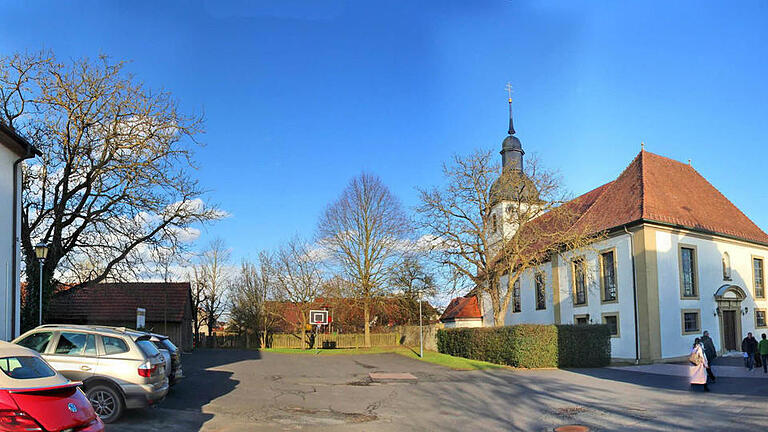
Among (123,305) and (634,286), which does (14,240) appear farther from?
(123,305)

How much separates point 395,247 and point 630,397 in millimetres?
30833

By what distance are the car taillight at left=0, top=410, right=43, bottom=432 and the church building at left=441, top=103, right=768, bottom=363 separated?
89.7 ft

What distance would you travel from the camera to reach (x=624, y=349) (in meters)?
30.4

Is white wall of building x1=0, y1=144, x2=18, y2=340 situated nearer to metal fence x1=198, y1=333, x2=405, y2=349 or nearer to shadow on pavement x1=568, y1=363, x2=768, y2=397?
shadow on pavement x1=568, y1=363, x2=768, y2=397

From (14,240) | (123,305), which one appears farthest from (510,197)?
(123,305)

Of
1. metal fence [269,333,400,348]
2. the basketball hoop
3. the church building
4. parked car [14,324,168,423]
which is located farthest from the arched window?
parked car [14,324,168,423]

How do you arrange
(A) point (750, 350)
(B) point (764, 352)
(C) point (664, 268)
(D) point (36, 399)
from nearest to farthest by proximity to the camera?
1. (D) point (36, 399)
2. (B) point (764, 352)
3. (A) point (750, 350)
4. (C) point (664, 268)

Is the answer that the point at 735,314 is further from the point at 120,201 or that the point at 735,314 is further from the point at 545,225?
the point at 120,201

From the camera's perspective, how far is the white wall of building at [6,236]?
1539 cm

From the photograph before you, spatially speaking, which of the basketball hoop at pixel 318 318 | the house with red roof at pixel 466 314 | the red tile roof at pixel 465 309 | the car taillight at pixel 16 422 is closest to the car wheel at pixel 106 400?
the car taillight at pixel 16 422

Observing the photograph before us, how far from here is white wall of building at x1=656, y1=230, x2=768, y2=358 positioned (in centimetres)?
2927

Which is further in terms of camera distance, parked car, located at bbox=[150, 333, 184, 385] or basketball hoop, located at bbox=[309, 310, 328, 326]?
basketball hoop, located at bbox=[309, 310, 328, 326]

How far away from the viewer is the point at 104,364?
11.2 meters

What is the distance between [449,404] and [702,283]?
22.1 metres
